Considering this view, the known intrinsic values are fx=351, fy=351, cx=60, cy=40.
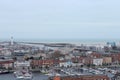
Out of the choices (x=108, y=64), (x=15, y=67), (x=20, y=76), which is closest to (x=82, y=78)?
(x=20, y=76)

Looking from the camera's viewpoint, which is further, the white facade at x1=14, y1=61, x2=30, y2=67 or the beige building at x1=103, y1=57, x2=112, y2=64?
the beige building at x1=103, y1=57, x2=112, y2=64

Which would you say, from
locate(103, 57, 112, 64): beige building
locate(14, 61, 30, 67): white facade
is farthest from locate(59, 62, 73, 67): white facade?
locate(103, 57, 112, 64): beige building

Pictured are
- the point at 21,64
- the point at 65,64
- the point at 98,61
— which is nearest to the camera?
the point at 21,64

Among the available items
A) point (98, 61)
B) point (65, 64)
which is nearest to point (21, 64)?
point (65, 64)

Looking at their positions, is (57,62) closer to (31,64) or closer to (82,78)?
(31,64)

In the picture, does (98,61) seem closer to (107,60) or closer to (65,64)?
(107,60)

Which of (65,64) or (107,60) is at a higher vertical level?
(107,60)

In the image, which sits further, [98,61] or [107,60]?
[107,60]

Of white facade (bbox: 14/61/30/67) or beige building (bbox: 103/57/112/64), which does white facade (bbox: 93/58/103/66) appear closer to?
Answer: beige building (bbox: 103/57/112/64)

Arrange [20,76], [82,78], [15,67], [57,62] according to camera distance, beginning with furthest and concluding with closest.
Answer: [57,62], [15,67], [20,76], [82,78]

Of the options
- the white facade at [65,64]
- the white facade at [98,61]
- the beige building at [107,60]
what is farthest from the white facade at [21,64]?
the beige building at [107,60]

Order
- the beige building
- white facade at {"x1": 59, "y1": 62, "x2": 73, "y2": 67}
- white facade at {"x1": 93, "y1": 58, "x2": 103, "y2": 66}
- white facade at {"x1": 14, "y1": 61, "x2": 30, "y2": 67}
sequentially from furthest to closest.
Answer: the beige building → white facade at {"x1": 93, "y1": 58, "x2": 103, "y2": 66} → white facade at {"x1": 59, "y1": 62, "x2": 73, "y2": 67} → white facade at {"x1": 14, "y1": 61, "x2": 30, "y2": 67}
